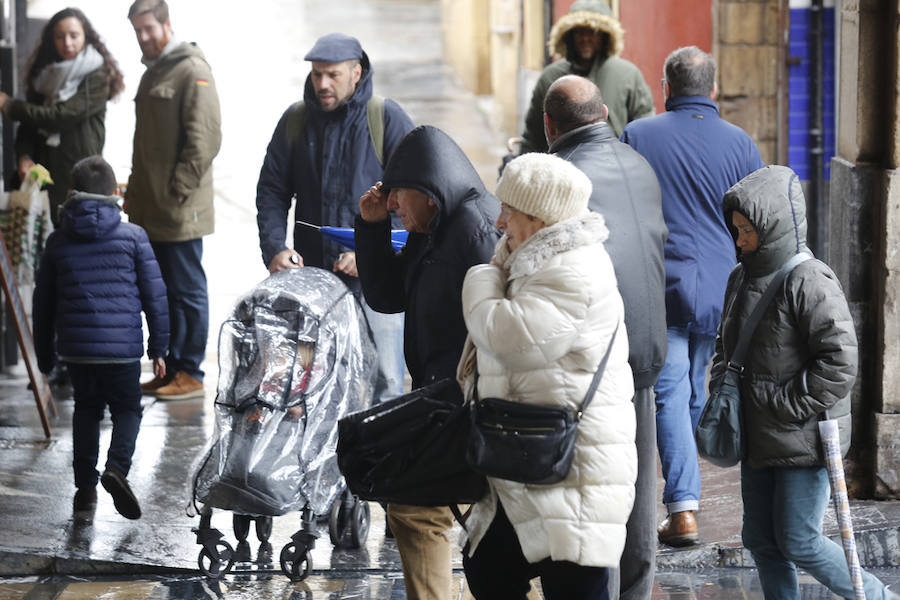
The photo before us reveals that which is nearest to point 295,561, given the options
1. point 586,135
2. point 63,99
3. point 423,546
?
point 423,546

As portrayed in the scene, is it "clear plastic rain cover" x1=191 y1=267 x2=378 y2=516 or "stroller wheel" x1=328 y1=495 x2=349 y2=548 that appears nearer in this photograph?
"clear plastic rain cover" x1=191 y1=267 x2=378 y2=516

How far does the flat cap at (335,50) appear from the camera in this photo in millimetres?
6492

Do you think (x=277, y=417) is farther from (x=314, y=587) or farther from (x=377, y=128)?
(x=377, y=128)

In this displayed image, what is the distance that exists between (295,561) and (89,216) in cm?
176

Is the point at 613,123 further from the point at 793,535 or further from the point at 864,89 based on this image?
the point at 793,535

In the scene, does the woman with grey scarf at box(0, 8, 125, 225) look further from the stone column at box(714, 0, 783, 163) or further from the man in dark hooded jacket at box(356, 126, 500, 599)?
the man in dark hooded jacket at box(356, 126, 500, 599)

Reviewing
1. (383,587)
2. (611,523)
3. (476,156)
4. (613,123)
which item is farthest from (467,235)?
(476,156)

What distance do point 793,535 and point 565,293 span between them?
126 cm

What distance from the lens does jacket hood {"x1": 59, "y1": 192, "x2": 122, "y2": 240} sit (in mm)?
6258

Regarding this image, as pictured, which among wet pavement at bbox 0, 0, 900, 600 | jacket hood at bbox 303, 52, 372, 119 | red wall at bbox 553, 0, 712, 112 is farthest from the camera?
red wall at bbox 553, 0, 712, 112

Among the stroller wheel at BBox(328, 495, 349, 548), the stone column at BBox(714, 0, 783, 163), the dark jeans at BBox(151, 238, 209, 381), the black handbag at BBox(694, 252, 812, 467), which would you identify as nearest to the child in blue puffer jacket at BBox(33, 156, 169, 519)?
the stroller wheel at BBox(328, 495, 349, 548)

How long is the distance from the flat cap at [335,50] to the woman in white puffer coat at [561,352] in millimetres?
2699

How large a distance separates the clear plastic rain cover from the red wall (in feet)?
18.0

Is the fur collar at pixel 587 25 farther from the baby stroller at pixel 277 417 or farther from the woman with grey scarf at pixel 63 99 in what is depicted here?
the baby stroller at pixel 277 417
